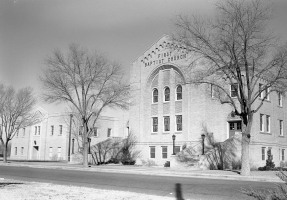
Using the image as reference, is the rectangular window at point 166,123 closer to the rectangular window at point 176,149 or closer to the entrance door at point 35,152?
the rectangular window at point 176,149

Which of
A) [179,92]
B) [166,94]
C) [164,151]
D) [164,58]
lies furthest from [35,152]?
[179,92]

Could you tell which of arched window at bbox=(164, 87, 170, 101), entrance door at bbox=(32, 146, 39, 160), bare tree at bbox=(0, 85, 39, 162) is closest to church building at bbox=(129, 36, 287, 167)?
arched window at bbox=(164, 87, 170, 101)

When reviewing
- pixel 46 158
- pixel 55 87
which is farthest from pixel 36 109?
pixel 55 87

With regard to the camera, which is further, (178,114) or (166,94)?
(166,94)

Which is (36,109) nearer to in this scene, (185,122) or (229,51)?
(185,122)

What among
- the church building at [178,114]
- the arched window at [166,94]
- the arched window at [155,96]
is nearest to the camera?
the church building at [178,114]

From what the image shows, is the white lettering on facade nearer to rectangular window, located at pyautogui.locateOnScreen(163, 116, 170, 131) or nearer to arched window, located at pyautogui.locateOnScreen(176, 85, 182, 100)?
arched window, located at pyautogui.locateOnScreen(176, 85, 182, 100)

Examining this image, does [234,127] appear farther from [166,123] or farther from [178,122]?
[166,123]

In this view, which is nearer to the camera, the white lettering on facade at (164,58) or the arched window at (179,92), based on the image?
the white lettering on facade at (164,58)

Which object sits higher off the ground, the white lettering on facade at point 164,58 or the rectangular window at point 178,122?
the white lettering on facade at point 164,58

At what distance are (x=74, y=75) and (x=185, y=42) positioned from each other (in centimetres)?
1220

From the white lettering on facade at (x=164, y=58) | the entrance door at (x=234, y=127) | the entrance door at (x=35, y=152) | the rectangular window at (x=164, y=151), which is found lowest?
the entrance door at (x=35, y=152)

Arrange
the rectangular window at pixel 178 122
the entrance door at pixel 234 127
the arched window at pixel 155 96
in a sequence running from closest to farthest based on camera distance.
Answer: the entrance door at pixel 234 127 < the rectangular window at pixel 178 122 < the arched window at pixel 155 96

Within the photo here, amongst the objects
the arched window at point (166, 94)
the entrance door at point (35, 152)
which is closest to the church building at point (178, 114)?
the arched window at point (166, 94)
